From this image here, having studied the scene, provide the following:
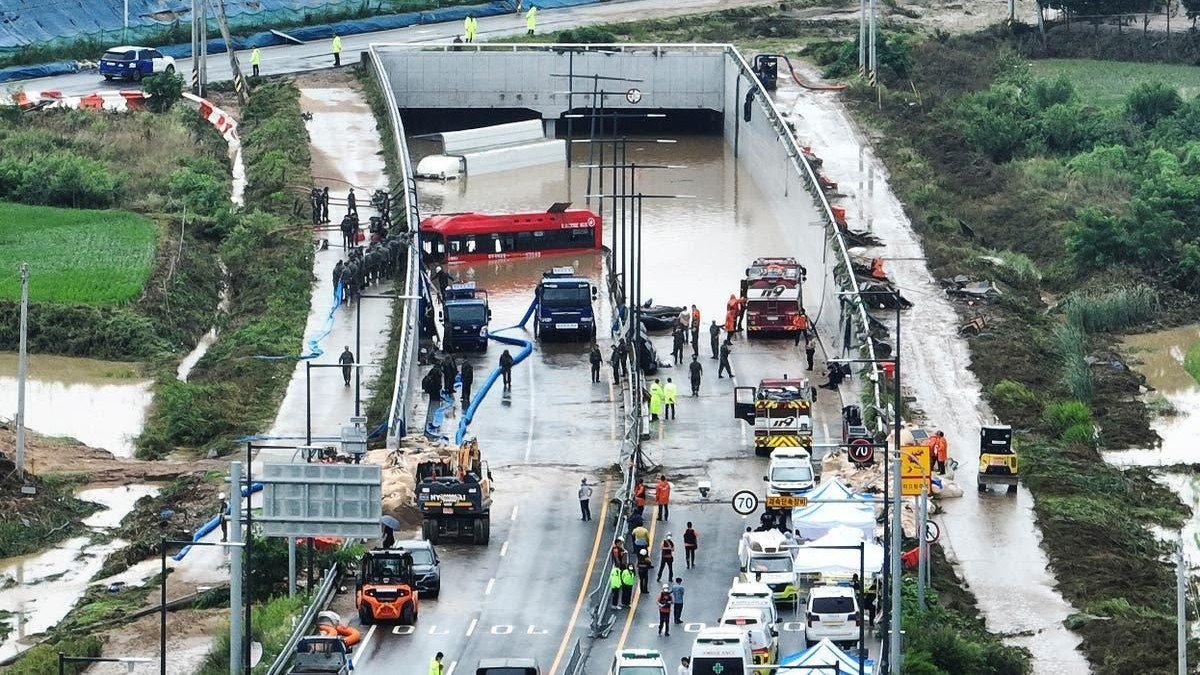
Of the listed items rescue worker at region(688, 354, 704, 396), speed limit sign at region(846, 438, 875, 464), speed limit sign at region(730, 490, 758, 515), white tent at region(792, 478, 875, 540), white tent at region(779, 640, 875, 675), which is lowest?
white tent at region(779, 640, 875, 675)

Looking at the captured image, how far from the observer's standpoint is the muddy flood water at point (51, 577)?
225 feet

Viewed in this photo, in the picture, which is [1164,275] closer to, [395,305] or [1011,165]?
[1011,165]

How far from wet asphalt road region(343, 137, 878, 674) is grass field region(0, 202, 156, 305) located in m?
11.8

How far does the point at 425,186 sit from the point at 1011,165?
83.9 feet

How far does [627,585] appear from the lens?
216 feet

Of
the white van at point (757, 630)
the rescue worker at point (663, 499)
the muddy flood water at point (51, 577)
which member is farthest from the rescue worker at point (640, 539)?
the muddy flood water at point (51, 577)

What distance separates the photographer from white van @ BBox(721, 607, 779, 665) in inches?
2359

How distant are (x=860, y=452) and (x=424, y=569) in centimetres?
1102

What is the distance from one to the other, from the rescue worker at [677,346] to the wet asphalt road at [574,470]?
0.63 m

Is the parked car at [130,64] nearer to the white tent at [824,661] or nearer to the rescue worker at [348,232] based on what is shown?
the rescue worker at [348,232]

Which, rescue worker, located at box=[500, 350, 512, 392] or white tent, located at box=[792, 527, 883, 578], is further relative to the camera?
rescue worker, located at box=[500, 350, 512, 392]

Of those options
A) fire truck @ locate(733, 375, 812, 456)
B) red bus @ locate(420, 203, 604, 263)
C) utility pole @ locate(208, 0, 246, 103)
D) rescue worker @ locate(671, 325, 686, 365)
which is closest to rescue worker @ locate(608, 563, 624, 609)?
fire truck @ locate(733, 375, 812, 456)

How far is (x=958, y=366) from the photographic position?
91.4m

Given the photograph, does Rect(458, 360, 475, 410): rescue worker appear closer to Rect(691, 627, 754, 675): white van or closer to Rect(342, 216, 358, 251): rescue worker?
Rect(342, 216, 358, 251): rescue worker
